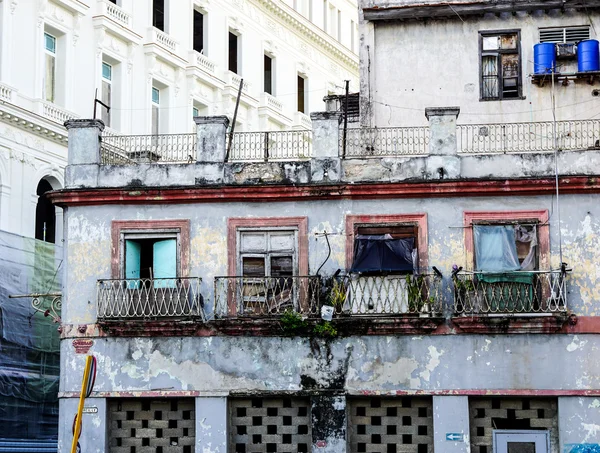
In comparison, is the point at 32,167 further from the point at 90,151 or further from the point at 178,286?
the point at 178,286

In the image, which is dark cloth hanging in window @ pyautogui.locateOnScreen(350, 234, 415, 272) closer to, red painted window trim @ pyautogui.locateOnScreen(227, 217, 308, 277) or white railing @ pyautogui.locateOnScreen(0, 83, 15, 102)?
red painted window trim @ pyautogui.locateOnScreen(227, 217, 308, 277)

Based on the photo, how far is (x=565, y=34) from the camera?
29.5m

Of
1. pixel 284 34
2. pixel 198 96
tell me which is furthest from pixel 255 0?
pixel 198 96

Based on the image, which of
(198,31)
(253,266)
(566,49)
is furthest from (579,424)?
(198,31)

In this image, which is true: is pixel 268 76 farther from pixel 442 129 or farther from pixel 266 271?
pixel 266 271

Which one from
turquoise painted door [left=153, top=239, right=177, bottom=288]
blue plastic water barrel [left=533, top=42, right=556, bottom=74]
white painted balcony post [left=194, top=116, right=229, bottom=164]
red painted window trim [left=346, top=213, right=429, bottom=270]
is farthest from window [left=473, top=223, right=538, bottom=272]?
turquoise painted door [left=153, top=239, right=177, bottom=288]

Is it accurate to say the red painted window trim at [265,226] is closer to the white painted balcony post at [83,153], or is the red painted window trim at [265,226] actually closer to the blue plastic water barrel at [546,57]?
the white painted balcony post at [83,153]

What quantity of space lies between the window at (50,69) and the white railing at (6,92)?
2.14 meters

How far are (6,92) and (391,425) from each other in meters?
14.5

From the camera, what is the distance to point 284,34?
49.7 metres

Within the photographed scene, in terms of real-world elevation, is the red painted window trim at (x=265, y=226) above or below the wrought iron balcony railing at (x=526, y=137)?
below

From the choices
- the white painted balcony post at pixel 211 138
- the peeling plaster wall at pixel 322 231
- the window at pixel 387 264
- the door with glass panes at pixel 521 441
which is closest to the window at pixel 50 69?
the peeling plaster wall at pixel 322 231

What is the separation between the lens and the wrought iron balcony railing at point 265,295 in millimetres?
26047

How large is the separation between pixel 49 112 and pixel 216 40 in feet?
36.7
